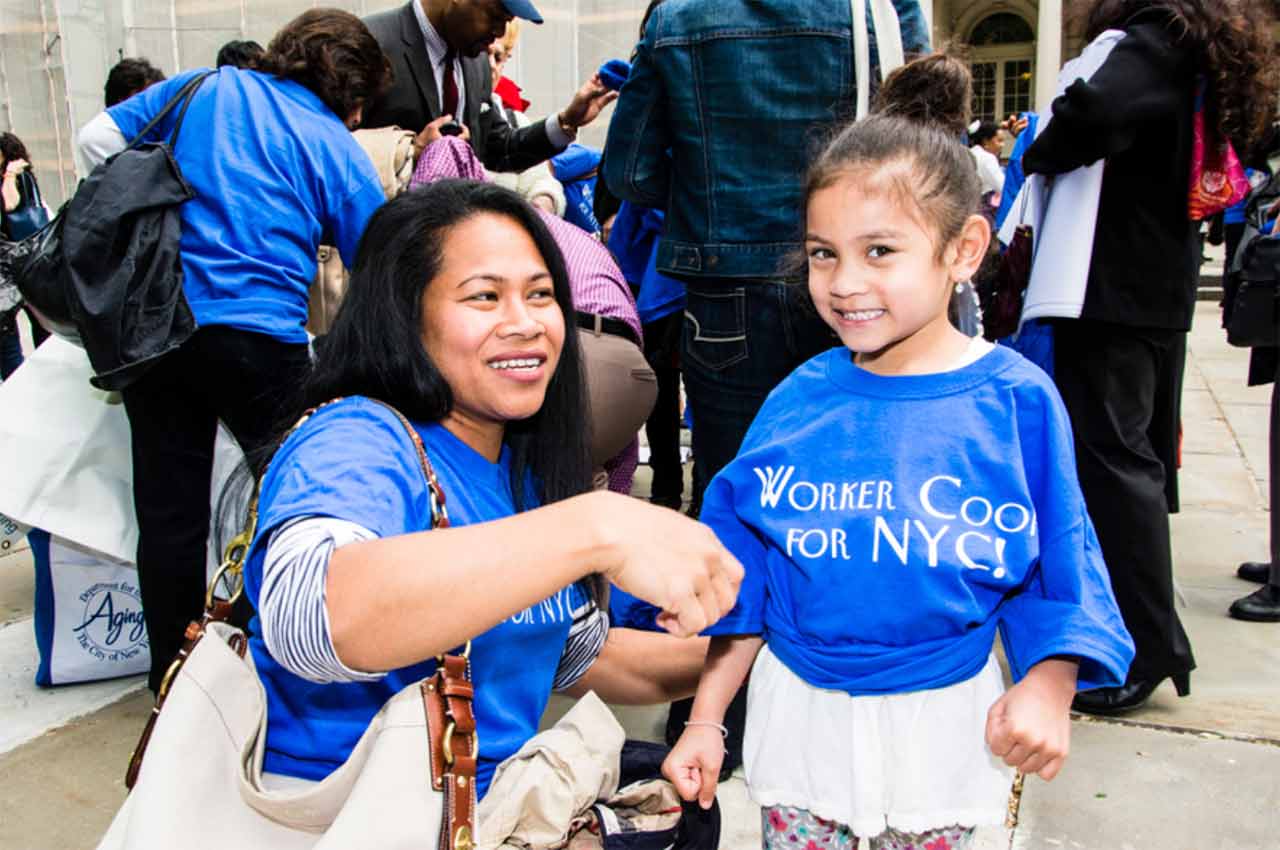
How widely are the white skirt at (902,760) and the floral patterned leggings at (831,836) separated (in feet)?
0.16

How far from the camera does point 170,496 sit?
2.97m

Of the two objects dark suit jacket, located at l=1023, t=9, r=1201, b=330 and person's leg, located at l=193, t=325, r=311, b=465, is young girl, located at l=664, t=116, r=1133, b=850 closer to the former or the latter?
dark suit jacket, located at l=1023, t=9, r=1201, b=330

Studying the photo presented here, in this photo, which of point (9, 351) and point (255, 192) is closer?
point (255, 192)

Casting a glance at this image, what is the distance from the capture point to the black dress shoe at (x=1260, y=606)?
386cm

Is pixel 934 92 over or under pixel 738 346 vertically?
over

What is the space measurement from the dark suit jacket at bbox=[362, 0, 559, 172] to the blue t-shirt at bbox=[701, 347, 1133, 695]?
2.10 meters

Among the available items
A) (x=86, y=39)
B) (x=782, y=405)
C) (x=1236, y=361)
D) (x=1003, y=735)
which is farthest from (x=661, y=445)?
(x=86, y=39)

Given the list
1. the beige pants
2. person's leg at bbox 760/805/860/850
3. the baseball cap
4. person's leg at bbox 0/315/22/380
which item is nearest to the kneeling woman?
person's leg at bbox 760/805/860/850

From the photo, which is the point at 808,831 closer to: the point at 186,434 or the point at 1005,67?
the point at 186,434

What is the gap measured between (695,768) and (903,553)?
420 millimetres

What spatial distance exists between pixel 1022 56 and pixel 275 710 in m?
28.4

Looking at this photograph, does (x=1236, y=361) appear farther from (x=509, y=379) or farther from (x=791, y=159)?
(x=509, y=379)

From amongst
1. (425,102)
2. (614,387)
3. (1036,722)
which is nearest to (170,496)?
(614,387)

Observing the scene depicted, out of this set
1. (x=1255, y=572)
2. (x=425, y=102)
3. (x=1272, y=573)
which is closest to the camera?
(x=425, y=102)
